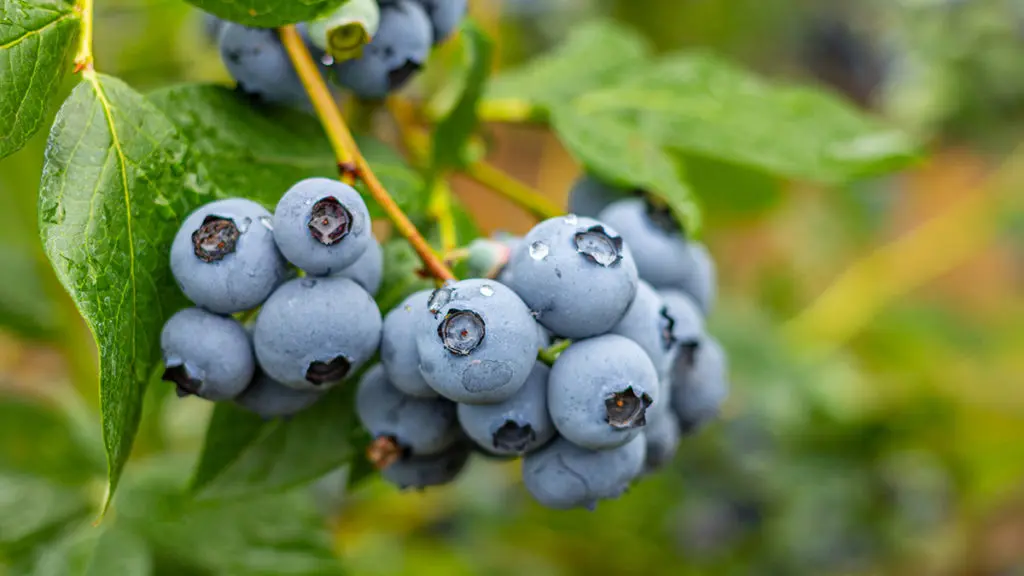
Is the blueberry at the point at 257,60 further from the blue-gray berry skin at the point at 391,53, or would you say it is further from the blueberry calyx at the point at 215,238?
the blueberry calyx at the point at 215,238

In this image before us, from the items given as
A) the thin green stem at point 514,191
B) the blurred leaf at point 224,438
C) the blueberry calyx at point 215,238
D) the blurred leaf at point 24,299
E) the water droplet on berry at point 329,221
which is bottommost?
the blurred leaf at point 24,299

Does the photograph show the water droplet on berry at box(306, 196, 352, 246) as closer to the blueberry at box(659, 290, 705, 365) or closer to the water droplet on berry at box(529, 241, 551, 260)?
the water droplet on berry at box(529, 241, 551, 260)

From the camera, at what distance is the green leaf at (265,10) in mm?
776

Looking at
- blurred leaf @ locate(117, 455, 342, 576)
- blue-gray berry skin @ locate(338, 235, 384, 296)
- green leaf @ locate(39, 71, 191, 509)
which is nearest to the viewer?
green leaf @ locate(39, 71, 191, 509)

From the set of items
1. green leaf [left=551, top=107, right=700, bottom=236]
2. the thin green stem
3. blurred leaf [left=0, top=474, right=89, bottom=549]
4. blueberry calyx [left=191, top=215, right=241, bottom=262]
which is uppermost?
green leaf [left=551, top=107, right=700, bottom=236]

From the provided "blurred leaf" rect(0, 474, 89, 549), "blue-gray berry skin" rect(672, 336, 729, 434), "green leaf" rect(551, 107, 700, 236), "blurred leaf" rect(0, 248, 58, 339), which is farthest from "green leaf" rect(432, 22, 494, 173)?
"blurred leaf" rect(0, 248, 58, 339)

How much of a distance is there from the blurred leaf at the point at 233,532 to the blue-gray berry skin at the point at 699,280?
682mm

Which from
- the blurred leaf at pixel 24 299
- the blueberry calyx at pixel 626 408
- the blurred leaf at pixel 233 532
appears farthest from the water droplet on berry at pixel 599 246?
the blurred leaf at pixel 24 299

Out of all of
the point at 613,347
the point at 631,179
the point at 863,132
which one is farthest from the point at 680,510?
the point at 613,347

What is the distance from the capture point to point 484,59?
3.46 ft

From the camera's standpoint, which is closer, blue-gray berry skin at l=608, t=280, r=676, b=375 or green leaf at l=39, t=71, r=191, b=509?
green leaf at l=39, t=71, r=191, b=509

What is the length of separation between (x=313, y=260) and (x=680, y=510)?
2077 mm

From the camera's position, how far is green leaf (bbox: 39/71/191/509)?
27.4 inches

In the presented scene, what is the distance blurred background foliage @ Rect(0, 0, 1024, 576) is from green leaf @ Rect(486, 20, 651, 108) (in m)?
0.22
